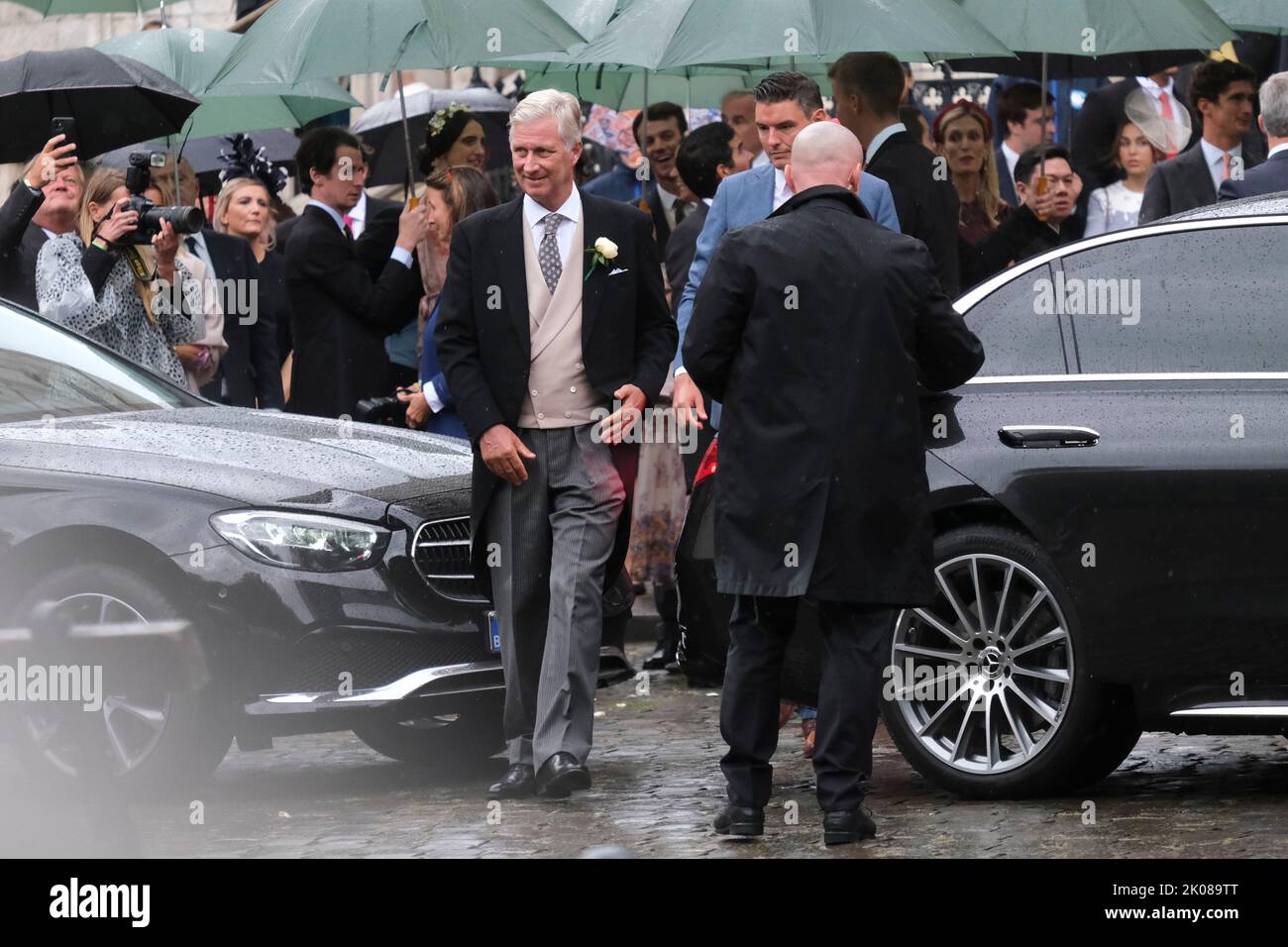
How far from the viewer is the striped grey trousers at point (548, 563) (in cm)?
791

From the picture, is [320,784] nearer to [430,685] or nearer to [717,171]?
[430,685]

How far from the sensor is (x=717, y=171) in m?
11.2

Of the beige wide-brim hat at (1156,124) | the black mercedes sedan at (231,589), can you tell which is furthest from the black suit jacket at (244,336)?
the beige wide-brim hat at (1156,124)

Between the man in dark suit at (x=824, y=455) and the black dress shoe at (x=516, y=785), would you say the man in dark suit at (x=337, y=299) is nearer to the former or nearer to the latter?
the black dress shoe at (x=516, y=785)

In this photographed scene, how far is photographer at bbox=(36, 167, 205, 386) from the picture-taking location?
10062 mm

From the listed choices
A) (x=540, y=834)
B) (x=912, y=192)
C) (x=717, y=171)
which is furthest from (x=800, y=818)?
(x=717, y=171)

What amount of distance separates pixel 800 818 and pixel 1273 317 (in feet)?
6.67

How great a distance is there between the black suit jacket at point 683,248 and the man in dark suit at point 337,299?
1113mm

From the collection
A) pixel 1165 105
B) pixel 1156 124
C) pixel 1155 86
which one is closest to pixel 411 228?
pixel 1156 124

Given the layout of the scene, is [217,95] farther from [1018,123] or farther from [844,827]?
[844,827]

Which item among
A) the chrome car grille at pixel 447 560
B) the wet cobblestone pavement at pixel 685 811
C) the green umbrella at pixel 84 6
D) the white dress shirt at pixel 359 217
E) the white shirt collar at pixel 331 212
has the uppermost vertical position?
the green umbrella at pixel 84 6

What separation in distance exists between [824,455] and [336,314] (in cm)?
463

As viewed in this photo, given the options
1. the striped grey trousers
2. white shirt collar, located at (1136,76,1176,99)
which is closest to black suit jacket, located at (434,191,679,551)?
the striped grey trousers
